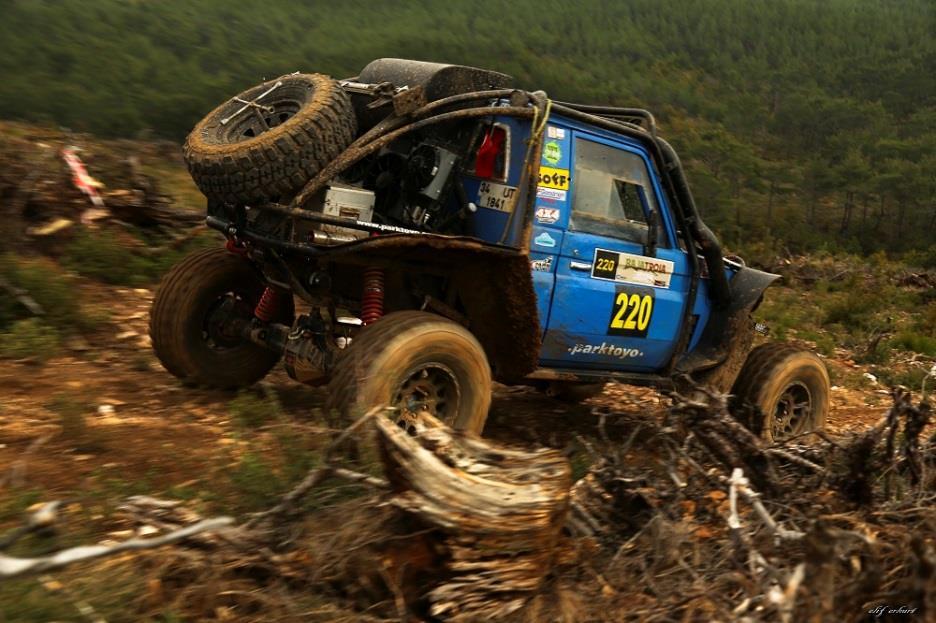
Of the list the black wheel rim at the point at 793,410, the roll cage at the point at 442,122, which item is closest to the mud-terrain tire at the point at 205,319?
the roll cage at the point at 442,122

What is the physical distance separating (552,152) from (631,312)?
1166 millimetres

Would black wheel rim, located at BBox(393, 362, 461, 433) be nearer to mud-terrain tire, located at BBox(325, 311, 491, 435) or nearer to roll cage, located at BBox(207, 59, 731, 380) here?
mud-terrain tire, located at BBox(325, 311, 491, 435)

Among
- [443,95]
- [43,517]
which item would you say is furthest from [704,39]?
[43,517]

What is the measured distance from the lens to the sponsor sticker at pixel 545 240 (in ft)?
16.1

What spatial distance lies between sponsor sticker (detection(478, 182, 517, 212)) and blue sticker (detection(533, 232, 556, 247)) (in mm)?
229

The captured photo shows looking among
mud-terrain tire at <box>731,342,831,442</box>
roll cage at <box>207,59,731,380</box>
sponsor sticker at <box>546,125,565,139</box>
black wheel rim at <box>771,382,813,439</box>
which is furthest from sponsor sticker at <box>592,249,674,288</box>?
black wheel rim at <box>771,382,813,439</box>

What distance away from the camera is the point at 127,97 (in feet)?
61.4

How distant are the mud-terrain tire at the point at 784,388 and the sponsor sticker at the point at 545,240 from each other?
6.45ft

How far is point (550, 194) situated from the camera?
495 cm

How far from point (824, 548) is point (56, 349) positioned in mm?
5240

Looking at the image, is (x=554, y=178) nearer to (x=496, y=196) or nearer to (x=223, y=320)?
(x=496, y=196)

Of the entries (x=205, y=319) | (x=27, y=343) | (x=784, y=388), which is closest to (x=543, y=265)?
(x=205, y=319)

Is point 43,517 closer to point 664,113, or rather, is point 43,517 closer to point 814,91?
point 664,113

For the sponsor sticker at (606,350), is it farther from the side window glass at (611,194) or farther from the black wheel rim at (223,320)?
→ the black wheel rim at (223,320)
